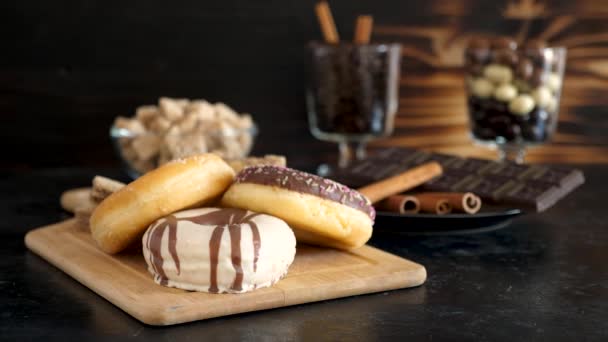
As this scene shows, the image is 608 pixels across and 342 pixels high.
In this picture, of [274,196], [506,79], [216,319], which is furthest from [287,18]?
[216,319]

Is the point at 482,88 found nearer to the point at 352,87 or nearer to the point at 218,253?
the point at 352,87

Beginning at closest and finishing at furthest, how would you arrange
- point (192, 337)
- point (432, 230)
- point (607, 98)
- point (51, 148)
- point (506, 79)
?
point (192, 337), point (432, 230), point (506, 79), point (51, 148), point (607, 98)

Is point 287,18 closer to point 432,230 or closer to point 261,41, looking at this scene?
point 261,41

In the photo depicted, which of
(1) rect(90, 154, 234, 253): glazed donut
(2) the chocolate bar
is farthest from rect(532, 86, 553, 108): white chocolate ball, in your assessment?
(1) rect(90, 154, 234, 253): glazed donut

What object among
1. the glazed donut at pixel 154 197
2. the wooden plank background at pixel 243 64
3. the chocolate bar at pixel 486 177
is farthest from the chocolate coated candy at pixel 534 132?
the glazed donut at pixel 154 197

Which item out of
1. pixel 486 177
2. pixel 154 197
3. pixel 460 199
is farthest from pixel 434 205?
pixel 154 197

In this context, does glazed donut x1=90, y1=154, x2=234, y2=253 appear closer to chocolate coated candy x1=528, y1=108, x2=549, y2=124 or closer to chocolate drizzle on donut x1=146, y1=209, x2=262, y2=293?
chocolate drizzle on donut x1=146, y1=209, x2=262, y2=293
